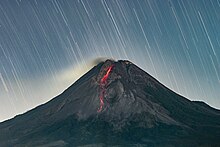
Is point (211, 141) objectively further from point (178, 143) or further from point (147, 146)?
point (147, 146)

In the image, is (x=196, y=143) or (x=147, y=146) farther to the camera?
(x=147, y=146)

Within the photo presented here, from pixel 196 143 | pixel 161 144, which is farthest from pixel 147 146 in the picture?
pixel 196 143

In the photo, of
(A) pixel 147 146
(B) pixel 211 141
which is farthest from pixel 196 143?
(A) pixel 147 146

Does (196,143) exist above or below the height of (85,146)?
below

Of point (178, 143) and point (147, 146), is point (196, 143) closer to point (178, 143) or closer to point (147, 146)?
point (178, 143)

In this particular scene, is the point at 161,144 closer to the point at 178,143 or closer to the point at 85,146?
the point at 178,143

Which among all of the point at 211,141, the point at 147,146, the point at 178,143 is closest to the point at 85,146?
the point at 147,146
